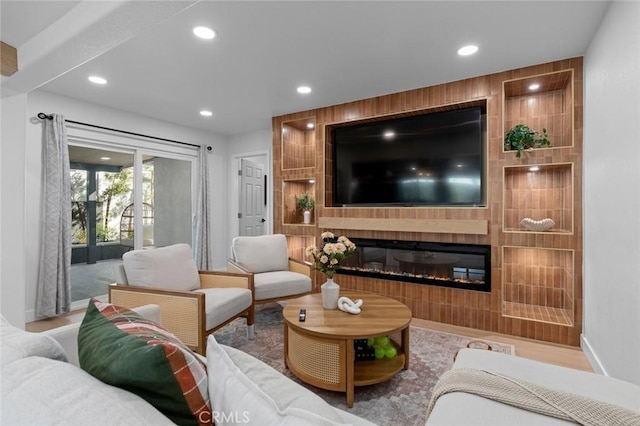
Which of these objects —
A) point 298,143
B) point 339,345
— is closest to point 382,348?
point 339,345

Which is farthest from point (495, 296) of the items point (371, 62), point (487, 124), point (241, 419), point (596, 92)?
point (241, 419)

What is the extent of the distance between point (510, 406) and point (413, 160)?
9.49 ft

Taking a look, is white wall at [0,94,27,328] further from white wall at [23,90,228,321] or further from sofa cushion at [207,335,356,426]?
sofa cushion at [207,335,356,426]

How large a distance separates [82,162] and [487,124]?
478 centimetres

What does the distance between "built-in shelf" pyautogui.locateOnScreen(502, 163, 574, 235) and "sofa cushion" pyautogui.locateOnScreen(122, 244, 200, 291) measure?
3.01 metres

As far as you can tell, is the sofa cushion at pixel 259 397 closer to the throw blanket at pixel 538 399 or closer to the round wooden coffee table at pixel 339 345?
the throw blanket at pixel 538 399

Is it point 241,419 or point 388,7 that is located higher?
point 388,7

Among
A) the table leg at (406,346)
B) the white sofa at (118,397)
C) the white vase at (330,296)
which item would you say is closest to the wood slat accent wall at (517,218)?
the table leg at (406,346)

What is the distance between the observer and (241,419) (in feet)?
1.92

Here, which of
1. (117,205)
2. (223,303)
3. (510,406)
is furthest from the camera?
(117,205)

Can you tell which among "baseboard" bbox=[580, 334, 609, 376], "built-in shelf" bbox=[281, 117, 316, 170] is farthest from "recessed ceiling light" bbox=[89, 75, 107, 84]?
"baseboard" bbox=[580, 334, 609, 376]

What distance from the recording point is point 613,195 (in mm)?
1937

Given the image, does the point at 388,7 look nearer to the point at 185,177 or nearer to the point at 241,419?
the point at 241,419

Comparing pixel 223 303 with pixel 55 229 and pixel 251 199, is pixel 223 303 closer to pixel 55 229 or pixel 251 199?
pixel 55 229
